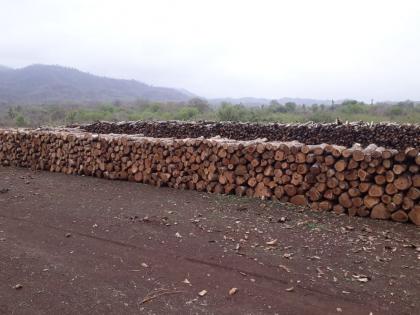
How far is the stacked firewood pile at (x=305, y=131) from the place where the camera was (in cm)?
1064

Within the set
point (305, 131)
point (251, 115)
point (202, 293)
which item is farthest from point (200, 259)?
point (251, 115)

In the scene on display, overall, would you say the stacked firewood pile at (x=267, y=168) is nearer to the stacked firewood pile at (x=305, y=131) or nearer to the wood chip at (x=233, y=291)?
the wood chip at (x=233, y=291)

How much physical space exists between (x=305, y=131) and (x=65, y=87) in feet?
297

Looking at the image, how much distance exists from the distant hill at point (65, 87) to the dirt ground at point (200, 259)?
73.4 metres

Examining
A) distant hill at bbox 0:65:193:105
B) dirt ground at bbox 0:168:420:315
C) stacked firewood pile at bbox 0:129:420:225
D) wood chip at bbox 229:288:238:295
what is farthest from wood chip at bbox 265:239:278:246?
distant hill at bbox 0:65:193:105

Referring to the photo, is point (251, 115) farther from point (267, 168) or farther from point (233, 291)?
point (233, 291)

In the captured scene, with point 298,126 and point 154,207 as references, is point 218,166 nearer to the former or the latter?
point 154,207

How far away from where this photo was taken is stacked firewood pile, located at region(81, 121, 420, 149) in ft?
34.9

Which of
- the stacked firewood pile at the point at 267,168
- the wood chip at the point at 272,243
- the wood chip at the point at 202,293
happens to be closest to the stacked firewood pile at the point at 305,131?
the stacked firewood pile at the point at 267,168

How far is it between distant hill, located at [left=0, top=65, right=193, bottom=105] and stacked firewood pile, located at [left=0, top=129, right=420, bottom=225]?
229 feet

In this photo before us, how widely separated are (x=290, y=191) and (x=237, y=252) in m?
2.06

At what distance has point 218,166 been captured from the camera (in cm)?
705

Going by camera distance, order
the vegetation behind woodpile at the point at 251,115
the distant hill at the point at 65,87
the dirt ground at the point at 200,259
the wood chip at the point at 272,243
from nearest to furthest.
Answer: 1. the dirt ground at the point at 200,259
2. the wood chip at the point at 272,243
3. the vegetation behind woodpile at the point at 251,115
4. the distant hill at the point at 65,87

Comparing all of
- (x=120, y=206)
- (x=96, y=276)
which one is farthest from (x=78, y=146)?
(x=96, y=276)
